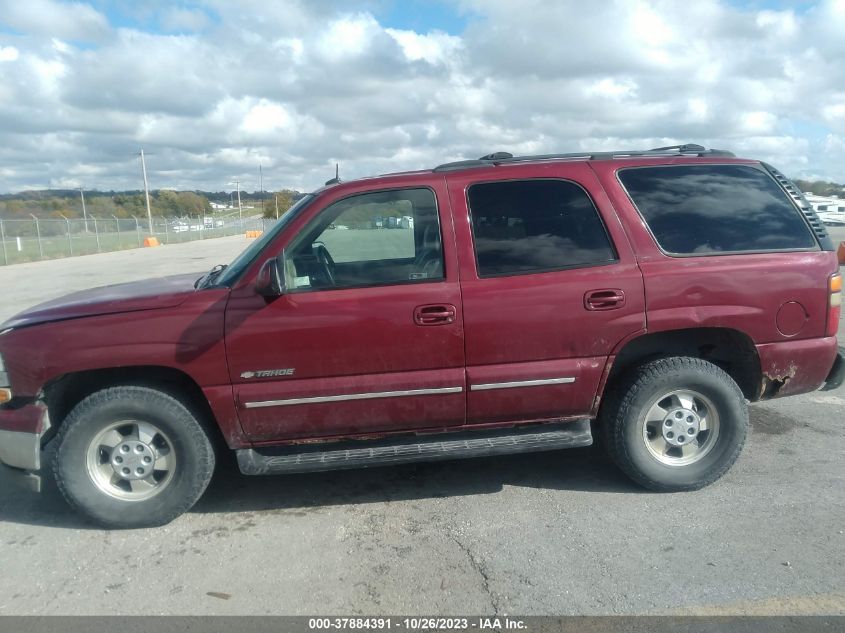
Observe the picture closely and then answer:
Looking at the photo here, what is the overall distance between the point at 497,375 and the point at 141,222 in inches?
1845

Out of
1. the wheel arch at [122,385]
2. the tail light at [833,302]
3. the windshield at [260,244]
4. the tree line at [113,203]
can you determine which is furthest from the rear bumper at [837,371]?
the tree line at [113,203]

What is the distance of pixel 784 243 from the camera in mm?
4219

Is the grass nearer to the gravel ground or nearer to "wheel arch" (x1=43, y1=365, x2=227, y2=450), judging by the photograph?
"wheel arch" (x1=43, y1=365, x2=227, y2=450)

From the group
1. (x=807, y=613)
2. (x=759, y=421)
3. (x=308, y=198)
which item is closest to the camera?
(x=807, y=613)

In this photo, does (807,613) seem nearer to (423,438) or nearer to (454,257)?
(423,438)

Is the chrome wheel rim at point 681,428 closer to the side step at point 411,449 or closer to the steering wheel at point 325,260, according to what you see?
the side step at point 411,449

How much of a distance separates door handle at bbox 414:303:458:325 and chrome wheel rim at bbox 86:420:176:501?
159 cm

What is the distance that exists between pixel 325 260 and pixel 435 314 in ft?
2.59

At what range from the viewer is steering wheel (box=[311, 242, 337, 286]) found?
399 centimetres

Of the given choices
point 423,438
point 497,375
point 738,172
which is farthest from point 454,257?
point 738,172

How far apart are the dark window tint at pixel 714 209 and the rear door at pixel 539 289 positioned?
30cm

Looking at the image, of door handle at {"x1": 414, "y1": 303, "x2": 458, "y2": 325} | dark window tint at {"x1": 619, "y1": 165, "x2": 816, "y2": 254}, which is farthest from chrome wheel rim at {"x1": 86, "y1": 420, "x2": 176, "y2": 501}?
dark window tint at {"x1": 619, "y1": 165, "x2": 816, "y2": 254}

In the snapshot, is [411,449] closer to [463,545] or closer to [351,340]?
[463,545]

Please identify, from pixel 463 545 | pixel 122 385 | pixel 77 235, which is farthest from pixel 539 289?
pixel 77 235
